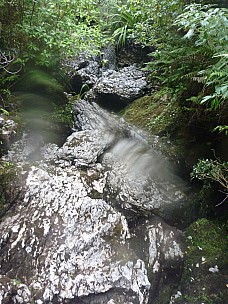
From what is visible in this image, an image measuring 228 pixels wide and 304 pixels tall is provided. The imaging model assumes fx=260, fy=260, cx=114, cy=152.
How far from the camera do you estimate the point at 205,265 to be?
265 centimetres

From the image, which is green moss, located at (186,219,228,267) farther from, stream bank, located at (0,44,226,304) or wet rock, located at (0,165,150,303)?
wet rock, located at (0,165,150,303)

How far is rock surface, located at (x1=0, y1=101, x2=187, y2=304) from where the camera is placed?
2.30 meters

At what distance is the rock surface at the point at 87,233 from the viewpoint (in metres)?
2.30

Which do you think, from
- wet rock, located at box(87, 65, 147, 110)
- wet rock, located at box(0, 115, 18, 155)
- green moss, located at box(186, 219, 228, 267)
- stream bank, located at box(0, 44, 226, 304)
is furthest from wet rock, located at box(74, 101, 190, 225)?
wet rock, located at box(0, 115, 18, 155)

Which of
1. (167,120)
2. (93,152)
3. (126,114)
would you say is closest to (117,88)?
(126,114)

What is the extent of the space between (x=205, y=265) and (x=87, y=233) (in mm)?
1250

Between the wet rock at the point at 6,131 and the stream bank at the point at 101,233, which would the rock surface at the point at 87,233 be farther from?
the wet rock at the point at 6,131

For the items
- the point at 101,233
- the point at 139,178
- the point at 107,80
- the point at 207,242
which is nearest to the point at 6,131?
the point at 139,178

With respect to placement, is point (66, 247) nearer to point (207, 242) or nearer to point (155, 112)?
point (207, 242)

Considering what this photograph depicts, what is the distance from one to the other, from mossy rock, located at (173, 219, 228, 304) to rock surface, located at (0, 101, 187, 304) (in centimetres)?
12

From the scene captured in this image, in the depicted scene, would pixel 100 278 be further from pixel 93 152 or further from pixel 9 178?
pixel 93 152

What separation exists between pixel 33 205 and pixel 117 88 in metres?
3.64

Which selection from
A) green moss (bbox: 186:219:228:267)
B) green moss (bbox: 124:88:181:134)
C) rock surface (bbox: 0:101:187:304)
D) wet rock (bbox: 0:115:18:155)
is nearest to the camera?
rock surface (bbox: 0:101:187:304)

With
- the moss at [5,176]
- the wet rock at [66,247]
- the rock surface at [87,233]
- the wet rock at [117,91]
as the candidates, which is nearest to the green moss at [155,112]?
the wet rock at [117,91]
